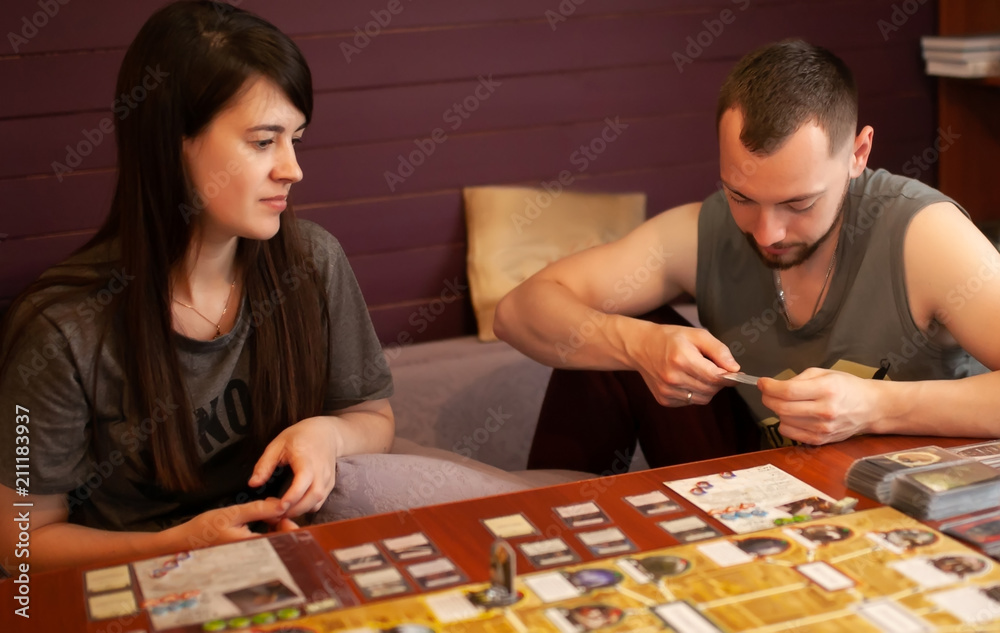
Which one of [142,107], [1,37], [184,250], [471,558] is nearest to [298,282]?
[184,250]

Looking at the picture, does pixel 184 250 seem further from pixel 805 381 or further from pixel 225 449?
pixel 805 381

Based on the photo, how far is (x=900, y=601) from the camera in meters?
1.05

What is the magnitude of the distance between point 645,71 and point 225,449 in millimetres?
1616

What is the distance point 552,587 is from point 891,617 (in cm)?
34

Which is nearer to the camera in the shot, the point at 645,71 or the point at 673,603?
the point at 673,603

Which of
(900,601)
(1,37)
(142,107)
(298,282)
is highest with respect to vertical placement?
(1,37)

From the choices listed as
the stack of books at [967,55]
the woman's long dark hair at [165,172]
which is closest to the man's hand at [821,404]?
the woman's long dark hair at [165,172]

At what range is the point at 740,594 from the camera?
3.50 ft

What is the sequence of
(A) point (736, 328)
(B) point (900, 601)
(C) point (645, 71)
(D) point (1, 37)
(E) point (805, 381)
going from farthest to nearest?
(C) point (645, 71) < (D) point (1, 37) < (A) point (736, 328) < (E) point (805, 381) < (B) point (900, 601)

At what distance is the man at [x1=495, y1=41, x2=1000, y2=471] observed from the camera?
1.47m

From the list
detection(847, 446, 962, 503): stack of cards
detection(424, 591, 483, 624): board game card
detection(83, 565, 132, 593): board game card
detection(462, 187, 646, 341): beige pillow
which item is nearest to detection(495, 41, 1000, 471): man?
detection(847, 446, 962, 503): stack of cards

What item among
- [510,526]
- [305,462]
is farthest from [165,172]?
[510,526]

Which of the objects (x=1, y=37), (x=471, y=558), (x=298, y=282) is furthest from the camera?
(x=1, y=37)

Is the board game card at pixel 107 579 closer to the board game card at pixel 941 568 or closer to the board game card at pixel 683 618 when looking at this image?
the board game card at pixel 683 618
